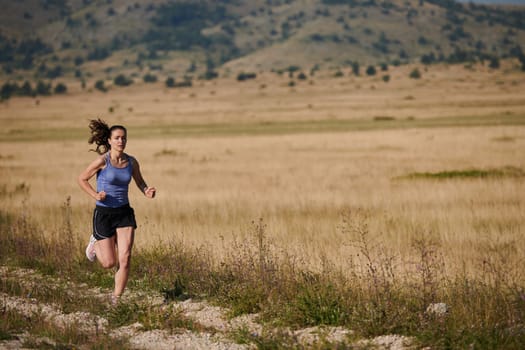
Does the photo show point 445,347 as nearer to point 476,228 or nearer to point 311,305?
point 311,305

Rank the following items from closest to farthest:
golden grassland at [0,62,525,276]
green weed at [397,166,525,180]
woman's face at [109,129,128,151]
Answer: woman's face at [109,129,128,151] → golden grassland at [0,62,525,276] → green weed at [397,166,525,180]

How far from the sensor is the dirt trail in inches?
282

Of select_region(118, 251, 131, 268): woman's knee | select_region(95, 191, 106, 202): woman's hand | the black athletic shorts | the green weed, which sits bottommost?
the green weed

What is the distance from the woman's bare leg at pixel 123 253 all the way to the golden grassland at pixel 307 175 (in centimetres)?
285

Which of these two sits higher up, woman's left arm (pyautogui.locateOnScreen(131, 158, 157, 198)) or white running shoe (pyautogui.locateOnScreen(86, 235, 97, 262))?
woman's left arm (pyautogui.locateOnScreen(131, 158, 157, 198))

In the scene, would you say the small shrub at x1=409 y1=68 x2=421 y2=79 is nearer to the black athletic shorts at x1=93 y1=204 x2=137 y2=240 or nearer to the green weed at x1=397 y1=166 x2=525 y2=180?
the green weed at x1=397 y1=166 x2=525 y2=180

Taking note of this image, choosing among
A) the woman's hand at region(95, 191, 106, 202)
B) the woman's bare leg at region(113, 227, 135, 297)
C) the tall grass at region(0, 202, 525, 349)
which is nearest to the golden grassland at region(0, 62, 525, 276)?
the tall grass at region(0, 202, 525, 349)

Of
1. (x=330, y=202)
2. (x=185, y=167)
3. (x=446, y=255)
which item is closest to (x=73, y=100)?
(x=185, y=167)

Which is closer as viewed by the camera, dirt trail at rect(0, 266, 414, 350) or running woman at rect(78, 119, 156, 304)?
dirt trail at rect(0, 266, 414, 350)

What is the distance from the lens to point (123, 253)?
848cm

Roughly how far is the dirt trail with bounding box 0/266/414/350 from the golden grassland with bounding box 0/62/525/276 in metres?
2.27

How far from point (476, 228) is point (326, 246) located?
431 cm

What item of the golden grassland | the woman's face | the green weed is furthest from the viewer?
the green weed

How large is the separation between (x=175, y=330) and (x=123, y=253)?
128 cm
